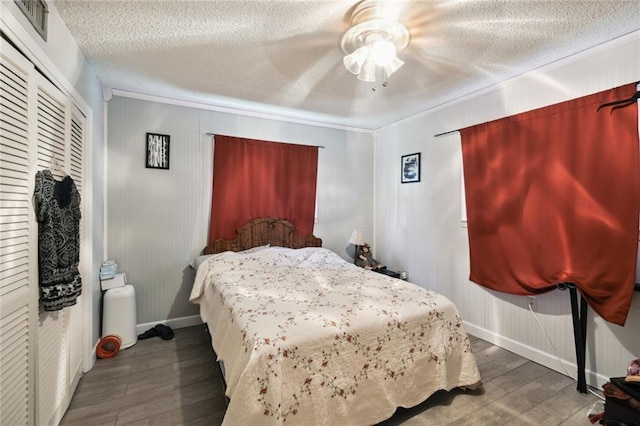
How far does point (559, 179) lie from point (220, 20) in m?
2.69

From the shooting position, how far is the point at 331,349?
5.15 ft

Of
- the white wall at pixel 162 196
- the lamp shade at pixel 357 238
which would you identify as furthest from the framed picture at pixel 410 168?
the white wall at pixel 162 196

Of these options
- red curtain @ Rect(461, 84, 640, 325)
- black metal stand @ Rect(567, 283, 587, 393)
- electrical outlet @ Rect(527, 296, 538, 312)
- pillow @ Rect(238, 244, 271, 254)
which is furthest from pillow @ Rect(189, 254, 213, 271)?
black metal stand @ Rect(567, 283, 587, 393)

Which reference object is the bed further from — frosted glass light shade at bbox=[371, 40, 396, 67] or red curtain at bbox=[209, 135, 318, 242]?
frosted glass light shade at bbox=[371, 40, 396, 67]

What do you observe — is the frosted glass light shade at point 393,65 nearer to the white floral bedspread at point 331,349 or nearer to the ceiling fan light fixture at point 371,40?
the ceiling fan light fixture at point 371,40

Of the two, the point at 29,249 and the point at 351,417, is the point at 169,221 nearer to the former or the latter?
the point at 29,249

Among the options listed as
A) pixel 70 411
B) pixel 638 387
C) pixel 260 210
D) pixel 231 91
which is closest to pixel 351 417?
pixel 638 387

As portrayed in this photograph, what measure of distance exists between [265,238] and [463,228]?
2214 millimetres

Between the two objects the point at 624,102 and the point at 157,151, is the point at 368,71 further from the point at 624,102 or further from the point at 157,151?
the point at 157,151

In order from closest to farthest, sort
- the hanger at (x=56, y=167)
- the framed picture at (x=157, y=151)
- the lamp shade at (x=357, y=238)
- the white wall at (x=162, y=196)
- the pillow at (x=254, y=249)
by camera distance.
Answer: the hanger at (x=56, y=167) → the white wall at (x=162, y=196) → the framed picture at (x=157, y=151) → the pillow at (x=254, y=249) → the lamp shade at (x=357, y=238)

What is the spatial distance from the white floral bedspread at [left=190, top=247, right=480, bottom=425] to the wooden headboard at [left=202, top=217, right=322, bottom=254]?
3.33 ft

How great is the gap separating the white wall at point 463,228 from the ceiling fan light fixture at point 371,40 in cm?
135

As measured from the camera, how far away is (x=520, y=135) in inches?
99.3

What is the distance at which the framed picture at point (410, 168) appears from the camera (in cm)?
360
